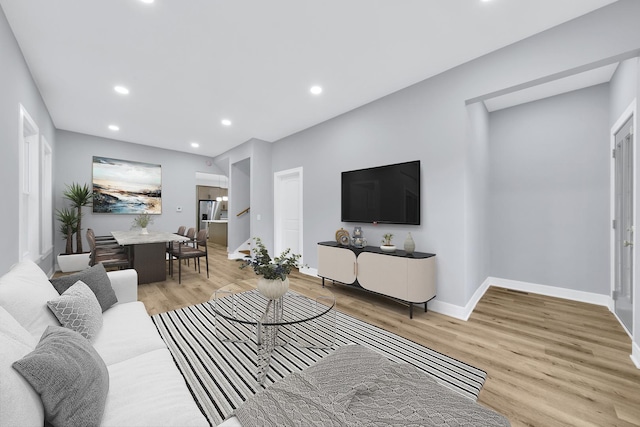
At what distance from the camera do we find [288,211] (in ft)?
17.3

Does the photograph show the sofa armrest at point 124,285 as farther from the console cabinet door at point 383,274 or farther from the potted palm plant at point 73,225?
the potted palm plant at point 73,225

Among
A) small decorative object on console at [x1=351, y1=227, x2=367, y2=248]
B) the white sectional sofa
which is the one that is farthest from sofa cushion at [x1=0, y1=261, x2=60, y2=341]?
small decorative object on console at [x1=351, y1=227, x2=367, y2=248]

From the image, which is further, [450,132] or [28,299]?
[450,132]

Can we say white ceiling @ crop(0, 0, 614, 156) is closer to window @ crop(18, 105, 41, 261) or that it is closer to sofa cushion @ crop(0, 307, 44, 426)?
window @ crop(18, 105, 41, 261)

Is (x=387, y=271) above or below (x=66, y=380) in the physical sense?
below

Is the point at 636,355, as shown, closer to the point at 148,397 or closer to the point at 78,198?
the point at 148,397

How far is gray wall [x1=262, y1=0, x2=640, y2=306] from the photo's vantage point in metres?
2.06

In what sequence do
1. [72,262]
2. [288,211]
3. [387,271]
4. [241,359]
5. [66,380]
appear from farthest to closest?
1. [288,211]
2. [72,262]
3. [387,271]
4. [241,359]
5. [66,380]

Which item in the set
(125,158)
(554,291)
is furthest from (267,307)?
(125,158)

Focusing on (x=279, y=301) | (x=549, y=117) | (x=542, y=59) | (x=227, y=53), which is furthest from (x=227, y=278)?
(x=549, y=117)

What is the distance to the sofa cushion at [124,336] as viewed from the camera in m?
1.42

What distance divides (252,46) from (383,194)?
229 centimetres

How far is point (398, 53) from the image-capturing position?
258 centimetres

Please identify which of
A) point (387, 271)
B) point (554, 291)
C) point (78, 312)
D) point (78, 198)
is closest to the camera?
point (78, 312)
